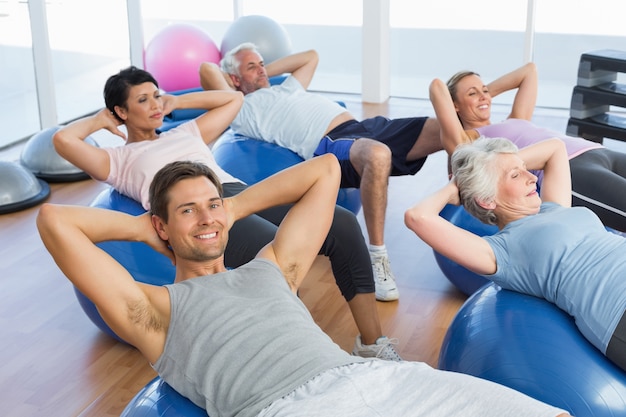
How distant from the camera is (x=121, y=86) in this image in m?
2.94

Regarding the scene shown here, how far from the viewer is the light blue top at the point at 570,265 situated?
200 centimetres

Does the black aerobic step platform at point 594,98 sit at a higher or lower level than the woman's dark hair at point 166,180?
lower

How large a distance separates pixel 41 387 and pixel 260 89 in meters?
1.78

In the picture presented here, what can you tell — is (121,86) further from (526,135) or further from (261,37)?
(261,37)

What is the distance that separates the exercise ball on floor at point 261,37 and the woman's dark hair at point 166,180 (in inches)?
159

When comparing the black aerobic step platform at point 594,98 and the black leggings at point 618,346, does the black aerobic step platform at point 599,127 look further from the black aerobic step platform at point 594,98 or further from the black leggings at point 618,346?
the black leggings at point 618,346

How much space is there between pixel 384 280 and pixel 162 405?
1.45 meters

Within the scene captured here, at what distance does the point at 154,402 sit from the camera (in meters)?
1.82

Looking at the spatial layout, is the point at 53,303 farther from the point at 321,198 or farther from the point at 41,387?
the point at 321,198

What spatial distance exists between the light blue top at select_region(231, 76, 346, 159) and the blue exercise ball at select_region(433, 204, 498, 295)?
0.83m

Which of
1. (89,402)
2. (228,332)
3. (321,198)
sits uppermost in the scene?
(321,198)

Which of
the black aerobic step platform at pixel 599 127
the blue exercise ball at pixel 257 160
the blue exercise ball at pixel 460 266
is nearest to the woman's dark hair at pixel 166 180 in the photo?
the blue exercise ball at pixel 460 266

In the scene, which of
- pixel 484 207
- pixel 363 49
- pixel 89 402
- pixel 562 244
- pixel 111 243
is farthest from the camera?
pixel 363 49

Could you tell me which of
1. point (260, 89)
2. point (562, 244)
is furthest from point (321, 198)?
point (260, 89)
